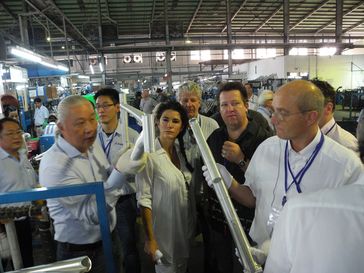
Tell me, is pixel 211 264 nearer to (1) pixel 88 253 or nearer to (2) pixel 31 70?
(1) pixel 88 253

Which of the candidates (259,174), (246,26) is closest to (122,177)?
(259,174)

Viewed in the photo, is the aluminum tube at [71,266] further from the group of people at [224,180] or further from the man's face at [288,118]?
the man's face at [288,118]

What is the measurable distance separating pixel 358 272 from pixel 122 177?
4.37 ft

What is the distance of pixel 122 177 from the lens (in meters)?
1.86

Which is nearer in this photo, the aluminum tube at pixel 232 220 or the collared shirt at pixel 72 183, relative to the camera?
the aluminum tube at pixel 232 220

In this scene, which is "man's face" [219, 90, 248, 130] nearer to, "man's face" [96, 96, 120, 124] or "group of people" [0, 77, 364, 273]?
"group of people" [0, 77, 364, 273]

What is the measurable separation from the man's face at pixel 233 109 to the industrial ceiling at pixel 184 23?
8385 millimetres

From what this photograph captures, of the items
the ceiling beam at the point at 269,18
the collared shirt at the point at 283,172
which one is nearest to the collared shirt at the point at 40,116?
the collared shirt at the point at 283,172

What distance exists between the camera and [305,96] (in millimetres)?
1646

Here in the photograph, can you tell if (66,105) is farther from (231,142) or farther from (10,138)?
(10,138)

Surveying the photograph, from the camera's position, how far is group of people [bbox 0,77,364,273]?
980 mm

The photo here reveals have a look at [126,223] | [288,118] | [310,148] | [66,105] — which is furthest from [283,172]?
[126,223]

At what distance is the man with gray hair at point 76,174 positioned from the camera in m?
1.72

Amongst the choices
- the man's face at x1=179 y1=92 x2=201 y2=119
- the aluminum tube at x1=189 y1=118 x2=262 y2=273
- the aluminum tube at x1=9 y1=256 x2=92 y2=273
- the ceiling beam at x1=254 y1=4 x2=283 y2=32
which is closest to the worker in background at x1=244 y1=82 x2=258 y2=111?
the man's face at x1=179 y1=92 x2=201 y2=119
